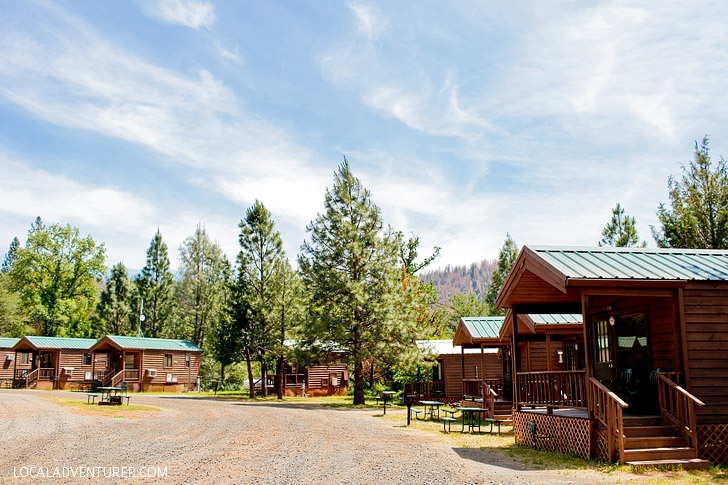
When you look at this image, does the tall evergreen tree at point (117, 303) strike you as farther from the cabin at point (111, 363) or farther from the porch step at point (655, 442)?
the porch step at point (655, 442)

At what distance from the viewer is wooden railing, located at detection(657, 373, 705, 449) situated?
33.5ft

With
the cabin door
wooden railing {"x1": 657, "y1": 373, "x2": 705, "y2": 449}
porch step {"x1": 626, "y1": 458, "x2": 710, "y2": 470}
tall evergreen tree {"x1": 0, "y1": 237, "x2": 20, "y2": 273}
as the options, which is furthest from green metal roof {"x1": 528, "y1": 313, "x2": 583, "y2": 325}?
tall evergreen tree {"x1": 0, "y1": 237, "x2": 20, "y2": 273}

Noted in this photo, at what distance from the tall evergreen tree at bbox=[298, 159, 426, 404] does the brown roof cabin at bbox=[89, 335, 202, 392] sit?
16.8 metres

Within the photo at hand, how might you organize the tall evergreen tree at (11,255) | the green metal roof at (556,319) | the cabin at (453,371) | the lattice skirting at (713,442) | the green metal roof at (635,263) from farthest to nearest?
1. the tall evergreen tree at (11,255)
2. the cabin at (453,371)
3. the green metal roof at (556,319)
4. the green metal roof at (635,263)
5. the lattice skirting at (713,442)

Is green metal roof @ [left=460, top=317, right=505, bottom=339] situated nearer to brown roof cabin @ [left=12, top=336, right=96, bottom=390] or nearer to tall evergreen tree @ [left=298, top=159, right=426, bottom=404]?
tall evergreen tree @ [left=298, top=159, right=426, bottom=404]

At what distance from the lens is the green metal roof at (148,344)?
3942 centimetres

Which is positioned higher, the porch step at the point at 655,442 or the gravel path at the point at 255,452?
the porch step at the point at 655,442

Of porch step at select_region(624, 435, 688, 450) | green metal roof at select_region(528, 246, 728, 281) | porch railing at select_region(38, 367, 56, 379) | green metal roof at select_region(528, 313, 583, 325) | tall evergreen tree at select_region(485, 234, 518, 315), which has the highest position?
tall evergreen tree at select_region(485, 234, 518, 315)

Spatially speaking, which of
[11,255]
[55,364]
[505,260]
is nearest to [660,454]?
[505,260]

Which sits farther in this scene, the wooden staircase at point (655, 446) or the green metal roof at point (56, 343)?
the green metal roof at point (56, 343)

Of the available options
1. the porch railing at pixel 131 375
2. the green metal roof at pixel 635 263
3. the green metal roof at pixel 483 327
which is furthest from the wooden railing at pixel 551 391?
the porch railing at pixel 131 375

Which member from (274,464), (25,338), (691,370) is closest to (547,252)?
(691,370)

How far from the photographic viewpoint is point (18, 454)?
10523 mm

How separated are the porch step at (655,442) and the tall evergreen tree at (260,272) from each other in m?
26.4
